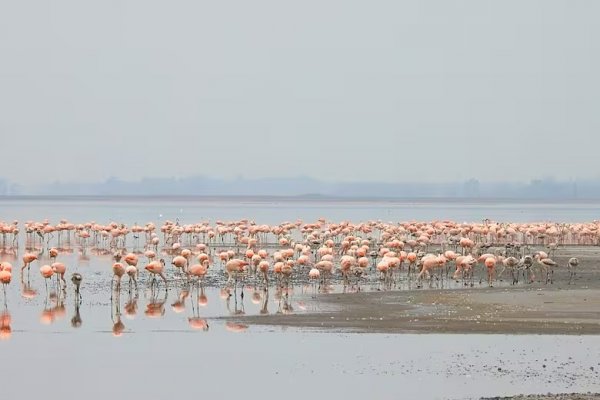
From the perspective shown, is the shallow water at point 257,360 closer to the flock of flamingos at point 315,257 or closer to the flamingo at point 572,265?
the flock of flamingos at point 315,257

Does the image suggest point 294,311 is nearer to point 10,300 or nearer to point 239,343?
point 239,343

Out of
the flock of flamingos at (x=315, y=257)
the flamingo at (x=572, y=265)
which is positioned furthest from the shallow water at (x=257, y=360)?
the flamingo at (x=572, y=265)

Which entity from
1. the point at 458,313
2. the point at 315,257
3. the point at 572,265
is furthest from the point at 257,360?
the point at 315,257

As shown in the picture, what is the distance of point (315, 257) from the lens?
3272 centimetres

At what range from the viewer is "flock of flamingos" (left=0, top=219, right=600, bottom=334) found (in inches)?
1000

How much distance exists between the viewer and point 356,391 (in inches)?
533

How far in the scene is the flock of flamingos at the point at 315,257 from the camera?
2539 centimetres

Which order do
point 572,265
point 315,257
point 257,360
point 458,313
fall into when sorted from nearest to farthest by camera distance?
point 257,360 → point 458,313 → point 572,265 → point 315,257

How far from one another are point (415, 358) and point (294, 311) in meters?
5.54

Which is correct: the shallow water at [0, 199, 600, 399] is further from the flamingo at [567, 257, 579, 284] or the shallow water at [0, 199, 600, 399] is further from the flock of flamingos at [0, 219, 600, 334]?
the flamingo at [567, 257, 579, 284]

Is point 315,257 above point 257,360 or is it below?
above

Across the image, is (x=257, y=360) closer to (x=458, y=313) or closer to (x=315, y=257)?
(x=458, y=313)

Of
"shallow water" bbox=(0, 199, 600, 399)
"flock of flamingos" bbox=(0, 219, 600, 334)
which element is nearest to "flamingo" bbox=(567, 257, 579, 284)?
"flock of flamingos" bbox=(0, 219, 600, 334)

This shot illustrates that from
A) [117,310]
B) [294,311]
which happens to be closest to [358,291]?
[294,311]
